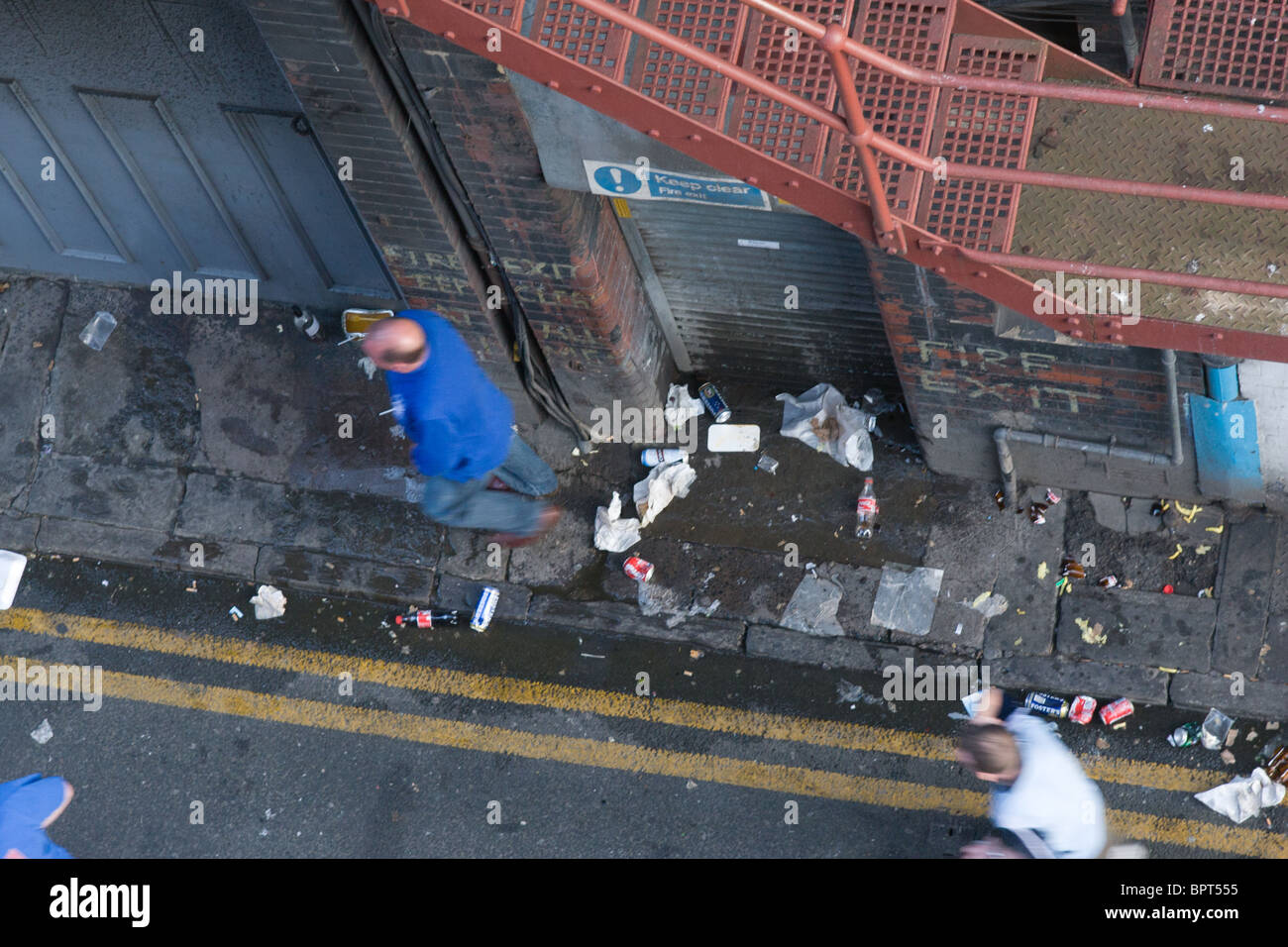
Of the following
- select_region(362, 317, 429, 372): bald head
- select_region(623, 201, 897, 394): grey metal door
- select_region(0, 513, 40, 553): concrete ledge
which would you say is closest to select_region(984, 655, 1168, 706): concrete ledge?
select_region(623, 201, 897, 394): grey metal door

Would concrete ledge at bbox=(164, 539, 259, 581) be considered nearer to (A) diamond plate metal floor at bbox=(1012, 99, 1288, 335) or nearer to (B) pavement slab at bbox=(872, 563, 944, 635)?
(B) pavement slab at bbox=(872, 563, 944, 635)

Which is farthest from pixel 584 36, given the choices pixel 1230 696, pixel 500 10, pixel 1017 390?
pixel 1230 696

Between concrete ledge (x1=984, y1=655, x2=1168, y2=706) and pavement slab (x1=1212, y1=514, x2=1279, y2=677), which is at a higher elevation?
pavement slab (x1=1212, y1=514, x2=1279, y2=677)

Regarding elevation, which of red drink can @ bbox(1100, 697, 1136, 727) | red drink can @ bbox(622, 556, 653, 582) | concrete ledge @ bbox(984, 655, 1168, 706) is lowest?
red drink can @ bbox(1100, 697, 1136, 727)

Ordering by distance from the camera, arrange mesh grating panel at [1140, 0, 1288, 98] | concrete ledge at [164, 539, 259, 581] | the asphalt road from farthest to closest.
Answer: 1. concrete ledge at [164, 539, 259, 581]
2. the asphalt road
3. mesh grating panel at [1140, 0, 1288, 98]

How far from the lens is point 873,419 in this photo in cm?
729

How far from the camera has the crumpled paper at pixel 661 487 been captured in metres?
7.27

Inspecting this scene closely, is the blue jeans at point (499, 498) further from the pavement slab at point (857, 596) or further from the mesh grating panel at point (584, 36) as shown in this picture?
the mesh grating panel at point (584, 36)

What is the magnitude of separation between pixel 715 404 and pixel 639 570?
111 centimetres

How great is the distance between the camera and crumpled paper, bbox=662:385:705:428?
7512 mm

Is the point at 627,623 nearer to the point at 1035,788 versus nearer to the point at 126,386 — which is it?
the point at 1035,788

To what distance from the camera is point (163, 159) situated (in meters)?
7.22

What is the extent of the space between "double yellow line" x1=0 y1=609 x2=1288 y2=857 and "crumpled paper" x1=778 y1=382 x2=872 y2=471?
60.7 inches

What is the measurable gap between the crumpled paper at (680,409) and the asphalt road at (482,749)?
1.35 m
